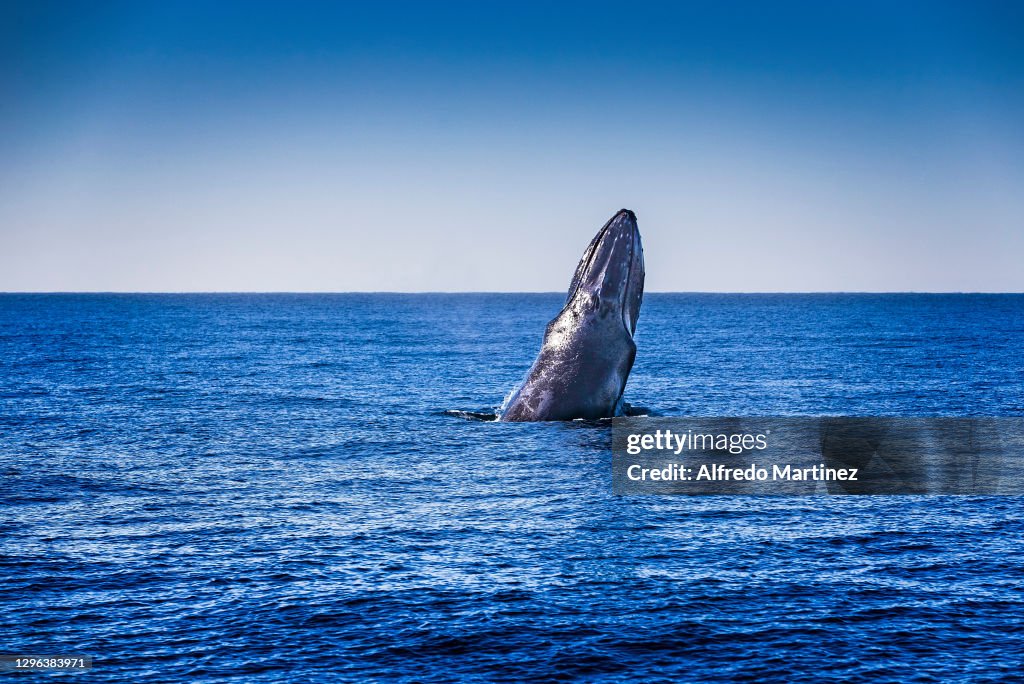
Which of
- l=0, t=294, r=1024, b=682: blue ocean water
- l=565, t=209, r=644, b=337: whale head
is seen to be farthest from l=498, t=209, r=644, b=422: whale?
l=0, t=294, r=1024, b=682: blue ocean water

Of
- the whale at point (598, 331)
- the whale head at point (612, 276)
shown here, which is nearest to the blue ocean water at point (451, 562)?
the whale at point (598, 331)

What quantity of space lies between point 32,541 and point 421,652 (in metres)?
11.6

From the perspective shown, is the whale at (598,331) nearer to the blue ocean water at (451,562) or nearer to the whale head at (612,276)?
the whale head at (612,276)

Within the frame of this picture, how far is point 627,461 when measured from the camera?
101 feet

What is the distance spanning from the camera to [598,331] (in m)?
33.2

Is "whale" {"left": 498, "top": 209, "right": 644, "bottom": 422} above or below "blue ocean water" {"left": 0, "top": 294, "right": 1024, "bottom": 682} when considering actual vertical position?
above

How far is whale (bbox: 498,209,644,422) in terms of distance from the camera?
3328cm

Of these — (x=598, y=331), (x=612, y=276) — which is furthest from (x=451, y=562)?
(x=612, y=276)

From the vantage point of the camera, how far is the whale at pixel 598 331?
109ft

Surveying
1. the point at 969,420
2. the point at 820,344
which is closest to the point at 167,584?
the point at 969,420

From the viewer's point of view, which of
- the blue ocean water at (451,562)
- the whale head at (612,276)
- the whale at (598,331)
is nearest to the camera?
the blue ocean water at (451,562)

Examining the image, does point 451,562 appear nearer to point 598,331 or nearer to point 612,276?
point 598,331

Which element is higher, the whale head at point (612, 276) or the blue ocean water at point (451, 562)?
the whale head at point (612, 276)

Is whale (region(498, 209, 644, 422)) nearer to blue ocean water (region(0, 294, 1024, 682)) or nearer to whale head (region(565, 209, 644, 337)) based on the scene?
whale head (region(565, 209, 644, 337))
